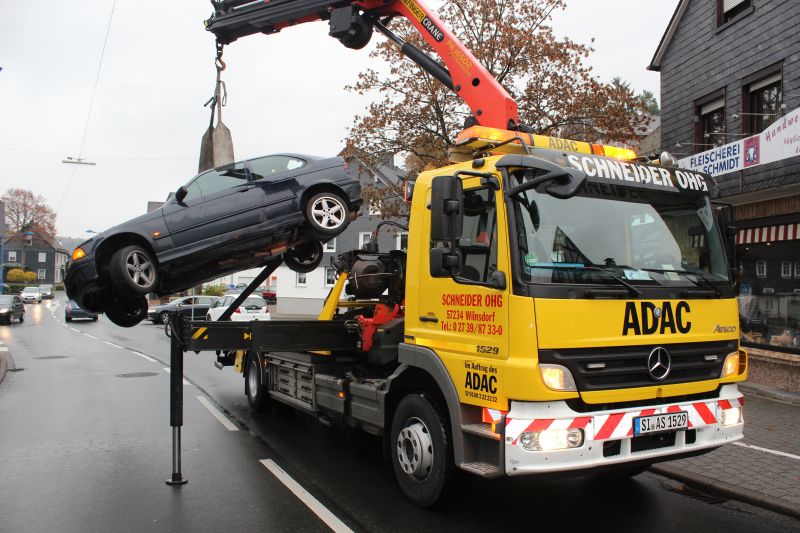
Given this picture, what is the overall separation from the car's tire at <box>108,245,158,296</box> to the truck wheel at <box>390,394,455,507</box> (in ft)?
12.8

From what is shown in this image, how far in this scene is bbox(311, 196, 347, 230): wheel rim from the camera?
25.8 ft

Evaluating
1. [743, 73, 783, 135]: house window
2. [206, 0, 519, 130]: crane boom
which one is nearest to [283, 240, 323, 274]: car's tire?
[206, 0, 519, 130]: crane boom

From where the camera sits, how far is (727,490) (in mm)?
5352

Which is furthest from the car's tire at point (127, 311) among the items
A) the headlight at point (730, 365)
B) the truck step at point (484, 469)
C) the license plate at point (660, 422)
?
the headlight at point (730, 365)

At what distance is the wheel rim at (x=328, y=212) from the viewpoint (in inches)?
309

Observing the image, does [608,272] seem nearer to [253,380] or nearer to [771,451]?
[771,451]

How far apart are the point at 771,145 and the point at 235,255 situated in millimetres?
8200

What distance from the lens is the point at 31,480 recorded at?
222 inches

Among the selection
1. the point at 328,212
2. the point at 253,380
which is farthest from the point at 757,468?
the point at 253,380

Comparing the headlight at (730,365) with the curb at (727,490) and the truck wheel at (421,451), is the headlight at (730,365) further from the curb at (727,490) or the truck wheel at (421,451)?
the truck wheel at (421,451)

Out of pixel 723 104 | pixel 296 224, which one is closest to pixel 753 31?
pixel 723 104

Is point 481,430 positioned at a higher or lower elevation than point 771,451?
higher

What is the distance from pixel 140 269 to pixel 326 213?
7.71 ft

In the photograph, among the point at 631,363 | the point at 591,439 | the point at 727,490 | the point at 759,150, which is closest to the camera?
the point at 591,439
